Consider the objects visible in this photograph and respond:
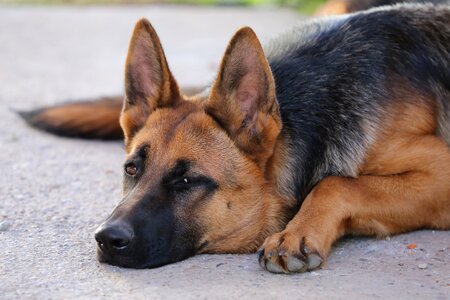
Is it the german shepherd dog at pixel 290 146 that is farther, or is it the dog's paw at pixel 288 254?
the german shepherd dog at pixel 290 146

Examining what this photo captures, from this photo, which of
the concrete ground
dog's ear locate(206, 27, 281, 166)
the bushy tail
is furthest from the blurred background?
dog's ear locate(206, 27, 281, 166)

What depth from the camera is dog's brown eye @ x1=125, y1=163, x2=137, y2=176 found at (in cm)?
426

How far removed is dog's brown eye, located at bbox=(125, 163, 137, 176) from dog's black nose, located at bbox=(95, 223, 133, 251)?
18.0 inches

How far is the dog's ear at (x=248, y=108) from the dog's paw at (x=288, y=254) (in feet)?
1.77

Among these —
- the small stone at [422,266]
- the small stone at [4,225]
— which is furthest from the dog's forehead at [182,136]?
the small stone at [422,266]

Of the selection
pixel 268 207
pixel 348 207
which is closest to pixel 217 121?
pixel 268 207

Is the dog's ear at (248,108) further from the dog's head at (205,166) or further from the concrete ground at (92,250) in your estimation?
the concrete ground at (92,250)

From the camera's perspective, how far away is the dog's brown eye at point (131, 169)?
4.26m

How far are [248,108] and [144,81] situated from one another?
0.70 m

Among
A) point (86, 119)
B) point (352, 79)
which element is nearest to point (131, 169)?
point (352, 79)

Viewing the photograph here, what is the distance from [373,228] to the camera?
4.45 meters

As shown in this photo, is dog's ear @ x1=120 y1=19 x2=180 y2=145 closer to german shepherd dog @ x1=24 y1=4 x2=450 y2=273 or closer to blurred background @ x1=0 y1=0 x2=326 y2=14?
german shepherd dog @ x1=24 y1=4 x2=450 y2=273

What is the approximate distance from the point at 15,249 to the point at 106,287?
0.82 meters

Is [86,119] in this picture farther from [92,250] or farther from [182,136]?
[182,136]
